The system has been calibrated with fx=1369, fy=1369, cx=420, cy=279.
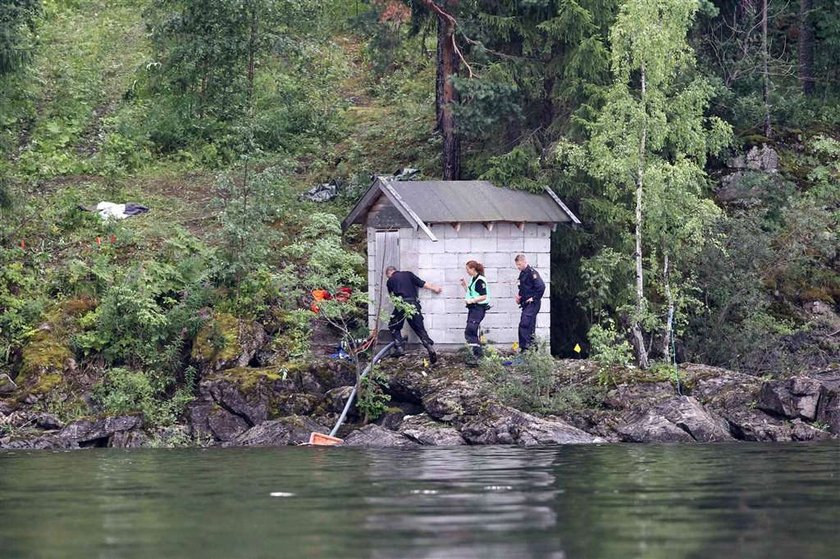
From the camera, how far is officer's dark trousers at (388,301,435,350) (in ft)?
80.0

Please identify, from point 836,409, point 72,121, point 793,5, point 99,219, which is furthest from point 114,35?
point 836,409

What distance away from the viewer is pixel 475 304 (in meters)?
24.3

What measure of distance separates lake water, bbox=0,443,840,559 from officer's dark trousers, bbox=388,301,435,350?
4.96 m

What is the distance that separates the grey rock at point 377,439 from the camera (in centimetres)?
2133

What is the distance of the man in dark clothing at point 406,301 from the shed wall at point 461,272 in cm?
32

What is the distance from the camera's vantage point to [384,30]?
98.0 ft

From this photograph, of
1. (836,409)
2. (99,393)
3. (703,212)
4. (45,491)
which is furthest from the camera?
(703,212)

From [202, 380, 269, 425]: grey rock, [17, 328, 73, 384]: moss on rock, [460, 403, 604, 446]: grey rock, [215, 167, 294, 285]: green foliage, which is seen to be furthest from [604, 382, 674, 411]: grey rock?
[17, 328, 73, 384]: moss on rock

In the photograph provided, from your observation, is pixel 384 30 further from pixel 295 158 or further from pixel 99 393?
pixel 99 393

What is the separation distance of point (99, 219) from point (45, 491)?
1486 centimetres

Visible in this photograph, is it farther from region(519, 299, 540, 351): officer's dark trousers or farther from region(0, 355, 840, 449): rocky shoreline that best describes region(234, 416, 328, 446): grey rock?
region(519, 299, 540, 351): officer's dark trousers

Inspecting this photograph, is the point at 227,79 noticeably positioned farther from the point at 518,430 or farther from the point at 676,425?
the point at 676,425

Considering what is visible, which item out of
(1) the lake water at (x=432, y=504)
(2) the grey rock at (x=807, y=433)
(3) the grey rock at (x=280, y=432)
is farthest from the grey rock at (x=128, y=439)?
(2) the grey rock at (x=807, y=433)

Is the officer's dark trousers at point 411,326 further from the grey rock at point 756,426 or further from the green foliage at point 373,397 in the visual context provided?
the grey rock at point 756,426
